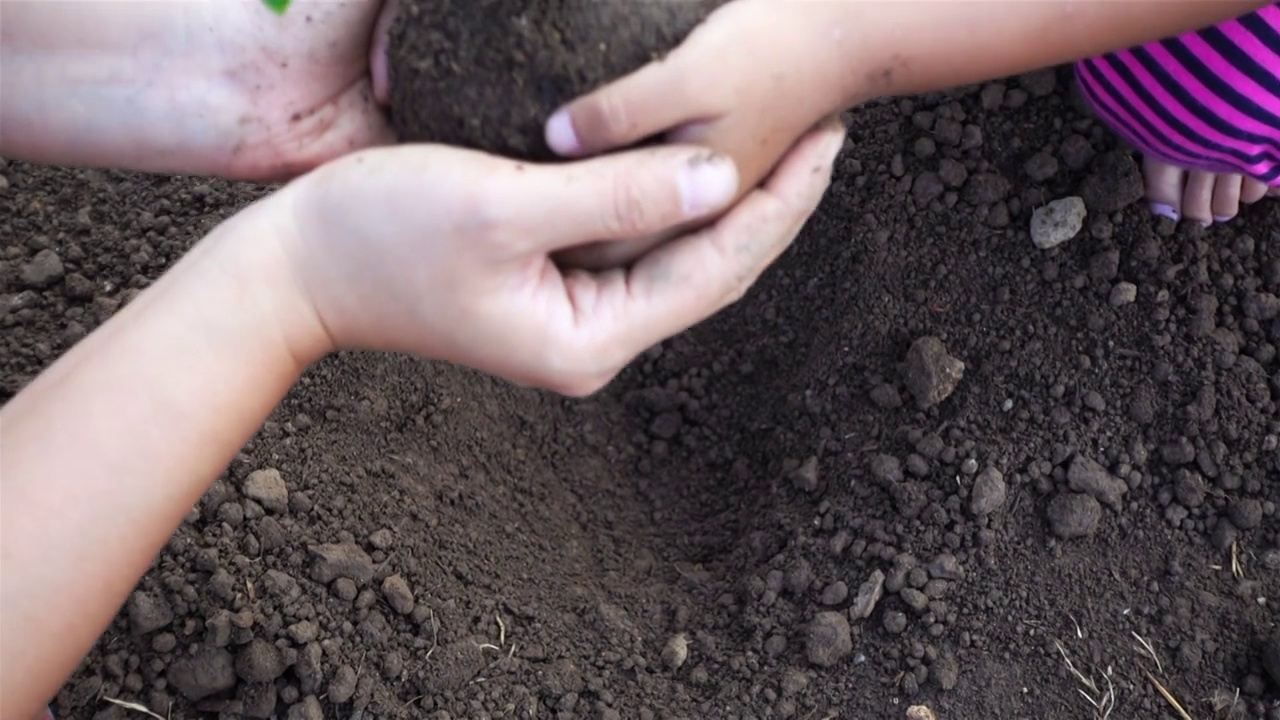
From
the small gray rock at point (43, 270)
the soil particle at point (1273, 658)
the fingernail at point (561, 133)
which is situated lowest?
the soil particle at point (1273, 658)

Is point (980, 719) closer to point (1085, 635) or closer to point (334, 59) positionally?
point (1085, 635)

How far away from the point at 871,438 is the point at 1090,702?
1.69ft

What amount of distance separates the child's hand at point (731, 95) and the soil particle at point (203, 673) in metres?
0.78

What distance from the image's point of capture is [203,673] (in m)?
1.65

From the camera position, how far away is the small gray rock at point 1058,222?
195 centimetres

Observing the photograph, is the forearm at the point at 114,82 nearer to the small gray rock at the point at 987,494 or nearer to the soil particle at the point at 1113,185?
the small gray rock at the point at 987,494

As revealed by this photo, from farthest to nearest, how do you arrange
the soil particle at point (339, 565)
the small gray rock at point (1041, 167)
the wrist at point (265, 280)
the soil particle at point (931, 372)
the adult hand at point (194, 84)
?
the small gray rock at point (1041, 167) < the soil particle at point (931, 372) < the soil particle at point (339, 565) < the adult hand at point (194, 84) < the wrist at point (265, 280)

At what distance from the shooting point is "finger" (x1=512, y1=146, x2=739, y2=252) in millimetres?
1301

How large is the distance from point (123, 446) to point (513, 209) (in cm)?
55

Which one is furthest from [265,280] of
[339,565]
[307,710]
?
[307,710]

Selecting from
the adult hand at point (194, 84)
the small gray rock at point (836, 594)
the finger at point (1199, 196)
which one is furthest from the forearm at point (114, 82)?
the finger at point (1199, 196)

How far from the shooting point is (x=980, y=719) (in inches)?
67.6

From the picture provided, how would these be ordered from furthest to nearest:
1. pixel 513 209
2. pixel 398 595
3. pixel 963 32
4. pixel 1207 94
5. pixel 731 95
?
pixel 1207 94 < pixel 398 595 < pixel 963 32 < pixel 731 95 < pixel 513 209

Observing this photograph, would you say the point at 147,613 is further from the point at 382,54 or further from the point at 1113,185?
the point at 1113,185
